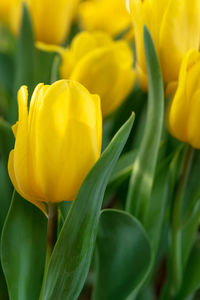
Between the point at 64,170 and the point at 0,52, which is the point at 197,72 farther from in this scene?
the point at 0,52

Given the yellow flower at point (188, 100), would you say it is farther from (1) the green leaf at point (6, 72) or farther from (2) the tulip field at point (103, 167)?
(1) the green leaf at point (6, 72)

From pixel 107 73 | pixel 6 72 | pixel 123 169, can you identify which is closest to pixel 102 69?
pixel 107 73

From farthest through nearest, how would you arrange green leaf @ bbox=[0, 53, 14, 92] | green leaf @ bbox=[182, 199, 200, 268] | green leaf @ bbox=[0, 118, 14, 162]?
green leaf @ bbox=[0, 53, 14, 92]
green leaf @ bbox=[182, 199, 200, 268]
green leaf @ bbox=[0, 118, 14, 162]

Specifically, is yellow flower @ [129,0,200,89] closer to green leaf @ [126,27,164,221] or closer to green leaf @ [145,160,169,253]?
green leaf @ [126,27,164,221]

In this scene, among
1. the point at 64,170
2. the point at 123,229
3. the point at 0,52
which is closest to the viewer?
the point at 64,170

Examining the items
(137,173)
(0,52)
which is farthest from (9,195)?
(0,52)

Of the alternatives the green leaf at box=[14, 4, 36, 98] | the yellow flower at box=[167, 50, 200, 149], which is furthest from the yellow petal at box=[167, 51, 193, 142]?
the green leaf at box=[14, 4, 36, 98]
